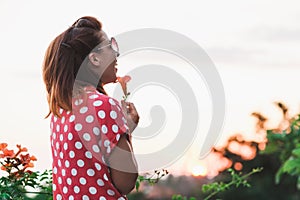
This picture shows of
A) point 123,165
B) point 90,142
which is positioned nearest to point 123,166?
point 123,165

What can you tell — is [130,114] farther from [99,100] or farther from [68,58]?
[68,58]

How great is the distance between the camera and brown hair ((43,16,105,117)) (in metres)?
2.60

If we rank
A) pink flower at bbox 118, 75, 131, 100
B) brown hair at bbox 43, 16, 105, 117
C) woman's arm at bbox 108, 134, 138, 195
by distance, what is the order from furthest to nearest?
pink flower at bbox 118, 75, 131, 100 → brown hair at bbox 43, 16, 105, 117 → woman's arm at bbox 108, 134, 138, 195

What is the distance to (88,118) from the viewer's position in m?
2.56

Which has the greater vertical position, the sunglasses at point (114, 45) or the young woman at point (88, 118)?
the sunglasses at point (114, 45)

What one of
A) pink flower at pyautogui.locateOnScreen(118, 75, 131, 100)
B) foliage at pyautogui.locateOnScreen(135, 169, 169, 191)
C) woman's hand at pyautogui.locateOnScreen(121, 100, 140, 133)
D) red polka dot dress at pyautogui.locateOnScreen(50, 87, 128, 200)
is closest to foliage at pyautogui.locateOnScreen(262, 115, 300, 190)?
foliage at pyautogui.locateOnScreen(135, 169, 169, 191)

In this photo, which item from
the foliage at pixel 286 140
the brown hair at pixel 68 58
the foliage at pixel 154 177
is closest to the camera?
the brown hair at pixel 68 58

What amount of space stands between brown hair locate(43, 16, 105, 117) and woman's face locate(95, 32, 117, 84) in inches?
1.0

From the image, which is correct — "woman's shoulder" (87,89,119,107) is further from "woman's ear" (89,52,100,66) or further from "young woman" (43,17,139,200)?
"woman's ear" (89,52,100,66)

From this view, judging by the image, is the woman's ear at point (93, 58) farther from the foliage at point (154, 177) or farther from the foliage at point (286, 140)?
the foliage at point (286, 140)

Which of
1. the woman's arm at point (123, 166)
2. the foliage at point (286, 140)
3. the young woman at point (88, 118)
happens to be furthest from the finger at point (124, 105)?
the foliage at point (286, 140)

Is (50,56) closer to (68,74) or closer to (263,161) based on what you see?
(68,74)

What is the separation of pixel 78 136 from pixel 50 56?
34 centimetres

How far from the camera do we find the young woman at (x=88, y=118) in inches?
99.6
